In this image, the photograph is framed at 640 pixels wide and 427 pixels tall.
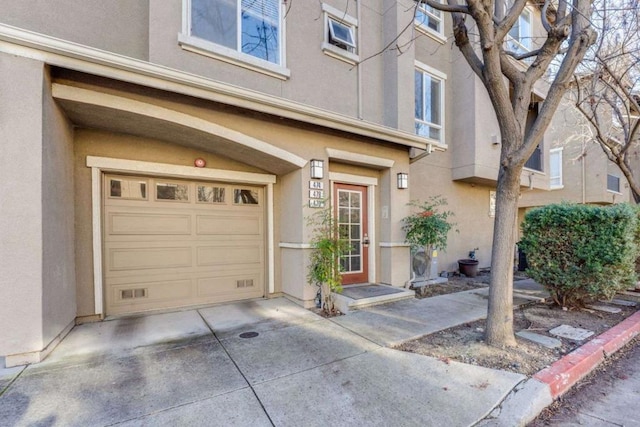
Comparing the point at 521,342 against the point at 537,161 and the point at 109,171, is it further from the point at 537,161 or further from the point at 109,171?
the point at 537,161

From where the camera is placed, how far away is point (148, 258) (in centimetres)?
499

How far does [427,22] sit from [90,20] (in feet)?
26.4

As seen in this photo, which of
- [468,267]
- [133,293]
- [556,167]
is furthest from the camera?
[556,167]

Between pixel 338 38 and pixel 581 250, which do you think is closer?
pixel 581 250

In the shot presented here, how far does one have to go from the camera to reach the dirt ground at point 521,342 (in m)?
3.36

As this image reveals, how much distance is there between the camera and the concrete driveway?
2.44 meters

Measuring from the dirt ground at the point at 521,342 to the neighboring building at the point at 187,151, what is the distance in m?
2.21

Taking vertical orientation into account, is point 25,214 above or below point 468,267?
above

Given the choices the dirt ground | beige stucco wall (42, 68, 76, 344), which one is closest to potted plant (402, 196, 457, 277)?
the dirt ground

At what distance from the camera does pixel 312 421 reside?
239 cm

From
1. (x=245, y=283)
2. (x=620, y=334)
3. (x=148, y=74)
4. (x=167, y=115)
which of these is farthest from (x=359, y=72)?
(x=620, y=334)

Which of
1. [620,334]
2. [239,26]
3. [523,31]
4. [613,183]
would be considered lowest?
[620,334]

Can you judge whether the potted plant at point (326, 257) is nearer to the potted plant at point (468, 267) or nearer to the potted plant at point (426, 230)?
the potted plant at point (426, 230)

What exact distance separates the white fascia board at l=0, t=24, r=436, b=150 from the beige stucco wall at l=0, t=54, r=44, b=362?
0.19 meters
